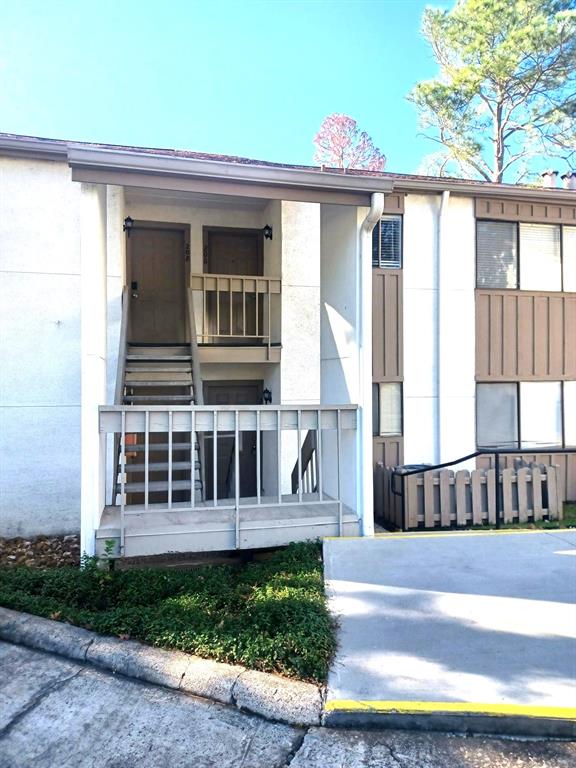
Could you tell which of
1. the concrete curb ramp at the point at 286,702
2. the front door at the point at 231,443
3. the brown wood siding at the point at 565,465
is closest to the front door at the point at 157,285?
the front door at the point at 231,443

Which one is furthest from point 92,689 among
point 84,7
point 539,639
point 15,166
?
point 84,7

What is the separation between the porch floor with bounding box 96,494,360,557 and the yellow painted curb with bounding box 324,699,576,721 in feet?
6.96

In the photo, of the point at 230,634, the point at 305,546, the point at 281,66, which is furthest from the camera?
the point at 281,66

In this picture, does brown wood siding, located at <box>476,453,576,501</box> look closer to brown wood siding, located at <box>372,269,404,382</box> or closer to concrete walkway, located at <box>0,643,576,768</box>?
brown wood siding, located at <box>372,269,404,382</box>

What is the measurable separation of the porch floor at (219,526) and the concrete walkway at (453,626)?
12.0 inches

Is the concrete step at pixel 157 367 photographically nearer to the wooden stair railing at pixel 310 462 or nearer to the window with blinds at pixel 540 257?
the wooden stair railing at pixel 310 462

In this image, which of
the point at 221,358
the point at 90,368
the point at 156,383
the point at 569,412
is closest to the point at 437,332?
the point at 569,412

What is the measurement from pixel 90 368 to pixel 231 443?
13.7ft

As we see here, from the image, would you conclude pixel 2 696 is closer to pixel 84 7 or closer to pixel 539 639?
pixel 539 639

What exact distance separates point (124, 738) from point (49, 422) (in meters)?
4.62

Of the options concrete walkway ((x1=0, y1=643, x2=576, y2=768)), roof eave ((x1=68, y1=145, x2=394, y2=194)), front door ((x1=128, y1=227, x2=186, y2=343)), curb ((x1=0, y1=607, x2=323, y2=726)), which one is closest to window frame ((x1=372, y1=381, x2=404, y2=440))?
front door ((x1=128, y1=227, x2=186, y2=343))

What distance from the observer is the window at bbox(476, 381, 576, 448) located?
8.09m

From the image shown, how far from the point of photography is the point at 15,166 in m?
6.42

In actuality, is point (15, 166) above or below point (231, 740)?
above
